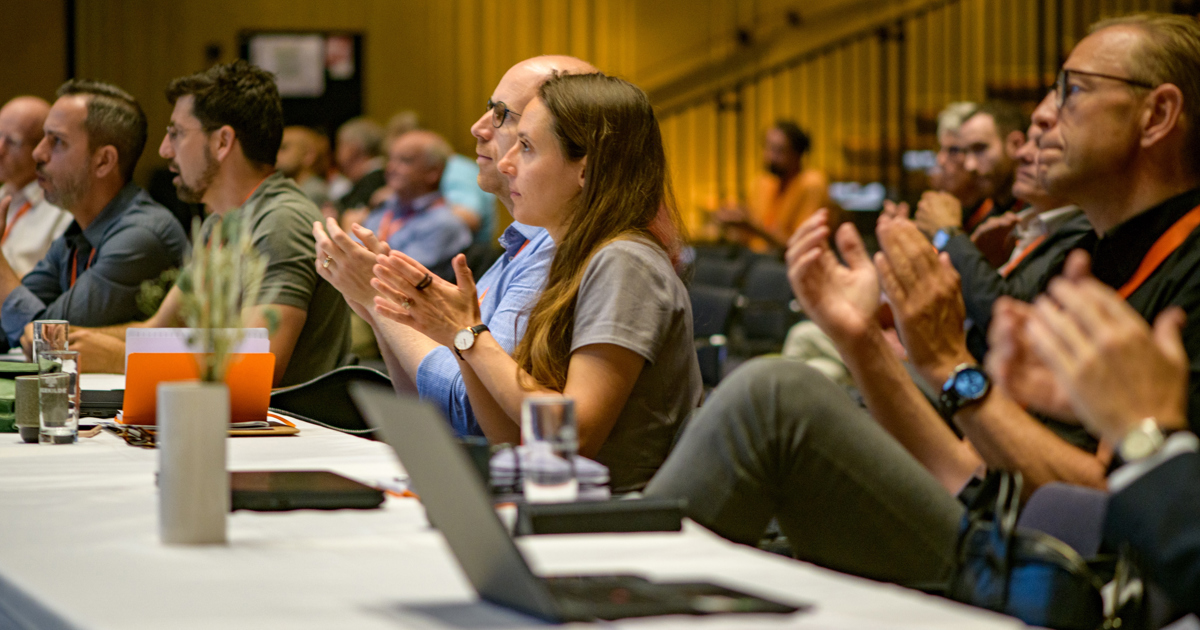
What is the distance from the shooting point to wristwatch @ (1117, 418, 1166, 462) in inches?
46.5

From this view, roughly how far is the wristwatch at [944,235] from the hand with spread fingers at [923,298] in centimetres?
161

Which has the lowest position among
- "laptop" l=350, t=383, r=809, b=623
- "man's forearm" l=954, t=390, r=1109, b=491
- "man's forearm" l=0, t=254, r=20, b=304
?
"man's forearm" l=0, t=254, r=20, b=304

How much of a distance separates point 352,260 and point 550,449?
3.44 ft

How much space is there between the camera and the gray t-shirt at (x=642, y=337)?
6.57ft

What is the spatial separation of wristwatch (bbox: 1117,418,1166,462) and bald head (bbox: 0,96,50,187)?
4.08m

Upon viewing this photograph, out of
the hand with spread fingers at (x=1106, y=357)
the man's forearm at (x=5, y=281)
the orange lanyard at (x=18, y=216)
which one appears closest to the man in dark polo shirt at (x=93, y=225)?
the man's forearm at (x=5, y=281)

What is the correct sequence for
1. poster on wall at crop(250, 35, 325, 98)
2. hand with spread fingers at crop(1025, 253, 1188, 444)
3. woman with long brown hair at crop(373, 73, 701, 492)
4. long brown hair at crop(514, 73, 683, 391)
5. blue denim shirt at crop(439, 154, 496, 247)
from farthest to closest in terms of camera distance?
poster on wall at crop(250, 35, 325, 98) → blue denim shirt at crop(439, 154, 496, 247) → long brown hair at crop(514, 73, 683, 391) → woman with long brown hair at crop(373, 73, 701, 492) → hand with spread fingers at crop(1025, 253, 1188, 444)

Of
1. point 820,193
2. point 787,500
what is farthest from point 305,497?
point 820,193

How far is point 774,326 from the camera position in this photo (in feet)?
18.4

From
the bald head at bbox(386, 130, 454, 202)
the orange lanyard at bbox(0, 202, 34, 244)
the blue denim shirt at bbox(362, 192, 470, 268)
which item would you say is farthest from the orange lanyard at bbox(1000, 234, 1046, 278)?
the bald head at bbox(386, 130, 454, 202)

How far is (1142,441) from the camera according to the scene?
3.88 ft

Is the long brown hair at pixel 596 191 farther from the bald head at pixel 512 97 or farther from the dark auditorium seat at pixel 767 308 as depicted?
the dark auditorium seat at pixel 767 308

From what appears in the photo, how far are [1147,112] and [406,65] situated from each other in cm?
899

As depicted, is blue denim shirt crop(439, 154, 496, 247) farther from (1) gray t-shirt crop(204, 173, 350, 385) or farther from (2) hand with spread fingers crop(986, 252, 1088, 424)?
(2) hand with spread fingers crop(986, 252, 1088, 424)
